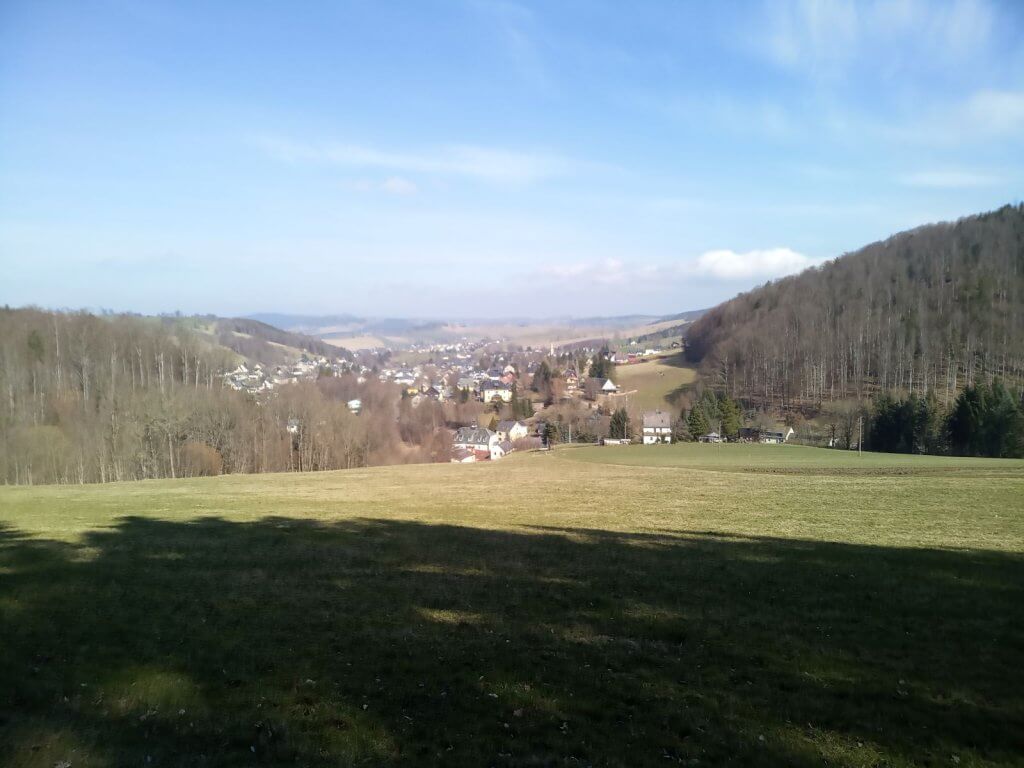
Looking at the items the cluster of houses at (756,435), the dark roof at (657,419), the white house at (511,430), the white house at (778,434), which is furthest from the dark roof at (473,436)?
the white house at (778,434)

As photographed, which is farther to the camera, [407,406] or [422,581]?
[407,406]

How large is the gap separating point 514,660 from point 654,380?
159 meters

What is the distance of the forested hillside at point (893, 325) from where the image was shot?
381 feet

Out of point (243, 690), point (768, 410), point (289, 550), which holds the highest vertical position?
point (243, 690)

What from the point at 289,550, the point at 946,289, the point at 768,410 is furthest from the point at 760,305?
the point at 289,550

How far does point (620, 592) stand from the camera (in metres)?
12.9

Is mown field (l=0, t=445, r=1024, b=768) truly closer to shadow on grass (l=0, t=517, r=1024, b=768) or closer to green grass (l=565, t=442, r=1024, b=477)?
shadow on grass (l=0, t=517, r=1024, b=768)

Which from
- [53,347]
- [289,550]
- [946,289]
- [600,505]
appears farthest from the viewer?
[946,289]

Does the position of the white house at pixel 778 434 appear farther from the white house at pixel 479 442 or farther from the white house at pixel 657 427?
the white house at pixel 479 442

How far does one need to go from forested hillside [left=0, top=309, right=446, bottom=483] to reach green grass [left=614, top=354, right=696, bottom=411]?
61753 mm

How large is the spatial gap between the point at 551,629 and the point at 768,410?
12287cm

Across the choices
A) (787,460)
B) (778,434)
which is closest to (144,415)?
(787,460)

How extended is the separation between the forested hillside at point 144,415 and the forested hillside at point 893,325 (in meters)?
79.1

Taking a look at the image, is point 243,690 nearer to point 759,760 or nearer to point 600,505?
point 759,760
